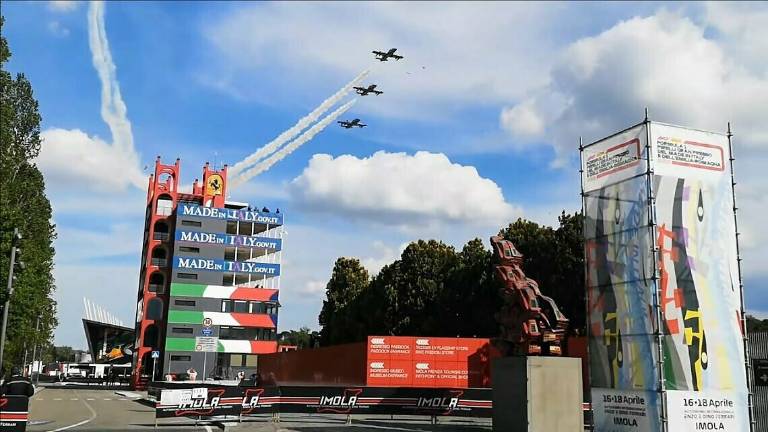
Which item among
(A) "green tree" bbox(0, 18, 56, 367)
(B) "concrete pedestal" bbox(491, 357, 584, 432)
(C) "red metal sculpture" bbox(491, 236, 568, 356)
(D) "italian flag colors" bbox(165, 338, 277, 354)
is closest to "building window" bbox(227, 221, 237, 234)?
(D) "italian flag colors" bbox(165, 338, 277, 354)

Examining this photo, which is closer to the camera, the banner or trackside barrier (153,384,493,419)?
the banner

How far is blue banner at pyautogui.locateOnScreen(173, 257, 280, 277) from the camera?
3132 inches

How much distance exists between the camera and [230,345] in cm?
7838

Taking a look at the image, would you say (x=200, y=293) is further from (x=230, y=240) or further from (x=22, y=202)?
(x=22, y=202)

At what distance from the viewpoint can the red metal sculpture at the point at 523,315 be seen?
831 inches

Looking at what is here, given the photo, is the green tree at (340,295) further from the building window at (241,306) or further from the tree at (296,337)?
the tree at (296,337)

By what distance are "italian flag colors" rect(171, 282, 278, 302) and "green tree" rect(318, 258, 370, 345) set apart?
723 cm

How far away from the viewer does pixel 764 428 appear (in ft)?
71.7

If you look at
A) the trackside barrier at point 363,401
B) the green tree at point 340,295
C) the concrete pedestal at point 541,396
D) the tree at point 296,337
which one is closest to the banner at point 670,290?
the concrete pedestal at point 541,396

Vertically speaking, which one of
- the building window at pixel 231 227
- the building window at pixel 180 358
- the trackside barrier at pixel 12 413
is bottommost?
the building window at pixel 180 358

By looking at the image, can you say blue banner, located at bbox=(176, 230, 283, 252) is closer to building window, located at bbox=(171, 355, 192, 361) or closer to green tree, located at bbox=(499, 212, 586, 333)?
building window, located at bbox=(171, 355, 192, 361)

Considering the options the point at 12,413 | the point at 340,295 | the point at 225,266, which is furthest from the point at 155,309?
the point at 12,413

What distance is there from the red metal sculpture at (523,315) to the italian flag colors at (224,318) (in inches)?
2391

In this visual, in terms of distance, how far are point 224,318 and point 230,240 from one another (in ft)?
32.7
